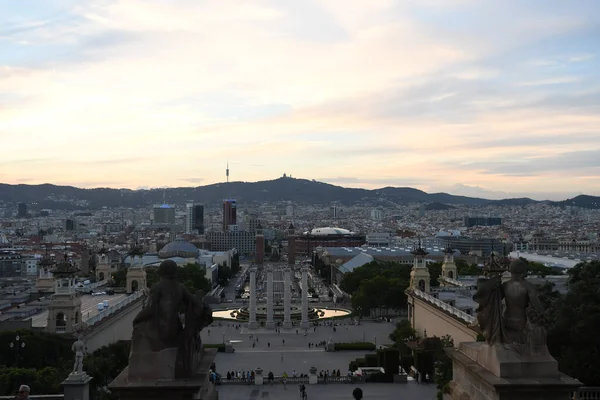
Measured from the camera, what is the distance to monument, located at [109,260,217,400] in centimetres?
558

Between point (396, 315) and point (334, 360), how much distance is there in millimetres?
20851

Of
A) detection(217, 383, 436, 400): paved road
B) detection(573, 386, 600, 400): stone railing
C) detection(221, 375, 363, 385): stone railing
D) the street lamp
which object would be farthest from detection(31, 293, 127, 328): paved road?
detection(573, 386, 600, 400): stone railing

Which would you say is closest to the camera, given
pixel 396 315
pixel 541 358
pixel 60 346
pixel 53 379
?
pixel 541 358

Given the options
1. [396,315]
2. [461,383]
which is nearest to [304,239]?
[396,315]

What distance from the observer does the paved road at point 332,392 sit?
27656 millimetres

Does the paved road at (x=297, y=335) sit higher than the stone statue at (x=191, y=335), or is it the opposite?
the stone statue at (x=191, y=335)

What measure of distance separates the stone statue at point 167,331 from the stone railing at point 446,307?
23.0m

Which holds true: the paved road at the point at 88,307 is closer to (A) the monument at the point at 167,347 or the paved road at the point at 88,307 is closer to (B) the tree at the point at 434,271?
(A) the monument at the point at 167,347

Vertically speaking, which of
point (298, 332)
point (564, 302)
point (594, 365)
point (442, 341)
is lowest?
point (298, 332)

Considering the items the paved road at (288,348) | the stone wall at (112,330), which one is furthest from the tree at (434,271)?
the stone wall at (112,330)

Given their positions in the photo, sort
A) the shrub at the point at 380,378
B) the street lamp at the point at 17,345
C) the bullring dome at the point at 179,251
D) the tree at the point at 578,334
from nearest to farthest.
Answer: the tree at the point at 578,334 → the street lamp at the point at 17,345 → the shrub at the point at 380,378 → the bullring dome at the point at 179,251

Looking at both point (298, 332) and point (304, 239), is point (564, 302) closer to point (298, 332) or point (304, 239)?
point (298, 332)

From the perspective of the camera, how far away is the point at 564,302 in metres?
16.6

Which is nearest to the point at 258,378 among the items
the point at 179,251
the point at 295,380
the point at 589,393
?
the point at 295,380
